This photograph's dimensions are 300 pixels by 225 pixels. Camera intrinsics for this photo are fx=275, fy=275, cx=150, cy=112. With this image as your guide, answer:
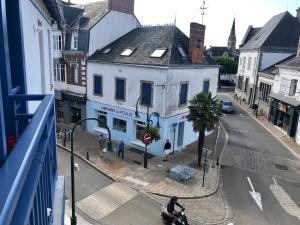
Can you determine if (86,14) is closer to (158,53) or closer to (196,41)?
(158,53)

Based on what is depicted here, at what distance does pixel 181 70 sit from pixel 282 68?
14649 mm

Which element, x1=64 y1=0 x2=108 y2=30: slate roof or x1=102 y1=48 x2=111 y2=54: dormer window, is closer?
x1=102 y1=48 x2=111 y2=54: dormer window

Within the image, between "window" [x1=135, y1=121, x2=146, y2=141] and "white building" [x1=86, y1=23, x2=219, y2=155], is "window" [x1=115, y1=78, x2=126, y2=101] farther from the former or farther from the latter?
"window" [x1=135, y1=121, x2=146, y2=141]

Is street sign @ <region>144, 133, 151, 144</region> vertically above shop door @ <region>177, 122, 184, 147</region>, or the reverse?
street sign @ <region>144, 133, 151, 144</region>

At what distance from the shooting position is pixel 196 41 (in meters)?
20.7

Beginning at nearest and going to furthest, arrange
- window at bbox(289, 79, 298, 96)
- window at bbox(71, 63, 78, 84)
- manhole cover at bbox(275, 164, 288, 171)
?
manhole cover at bbox(275, 164, 288, 171)
window at bbox(71, 63, 78, 84)
window at bbox(289, 79, 298, 96)

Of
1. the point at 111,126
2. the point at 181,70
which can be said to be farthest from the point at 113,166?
the point at 181,70

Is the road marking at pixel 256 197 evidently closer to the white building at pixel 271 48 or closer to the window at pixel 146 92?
the window at pixel 146 92

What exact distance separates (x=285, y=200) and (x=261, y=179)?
2343 millimetres

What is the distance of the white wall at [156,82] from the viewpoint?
18.7 m

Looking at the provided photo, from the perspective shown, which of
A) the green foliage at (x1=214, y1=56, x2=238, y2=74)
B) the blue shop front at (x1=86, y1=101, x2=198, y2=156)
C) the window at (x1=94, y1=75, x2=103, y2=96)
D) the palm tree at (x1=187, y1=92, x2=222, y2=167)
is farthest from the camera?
the green foliage at (x1=214, y1=56, x2=238, y2=74)

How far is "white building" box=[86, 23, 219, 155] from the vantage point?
1908 centimetres

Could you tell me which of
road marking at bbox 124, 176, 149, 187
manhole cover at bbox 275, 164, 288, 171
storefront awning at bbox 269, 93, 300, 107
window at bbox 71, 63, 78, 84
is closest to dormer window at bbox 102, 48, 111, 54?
window at bbox 71, 63, 78, 84

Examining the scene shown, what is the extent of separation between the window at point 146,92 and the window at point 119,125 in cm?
273
